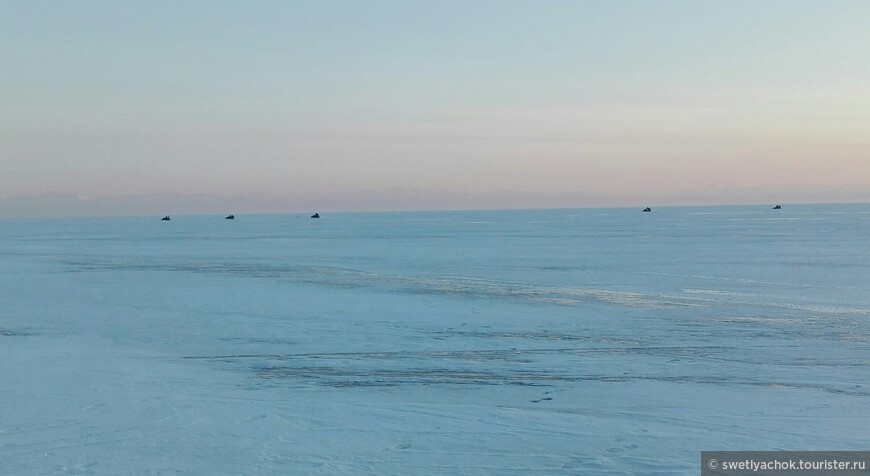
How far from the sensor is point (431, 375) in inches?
436

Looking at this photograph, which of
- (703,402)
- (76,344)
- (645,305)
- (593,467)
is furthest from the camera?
(645,305)

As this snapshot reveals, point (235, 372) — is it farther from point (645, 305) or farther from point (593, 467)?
point (645, 305)

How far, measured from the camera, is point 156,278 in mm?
26750

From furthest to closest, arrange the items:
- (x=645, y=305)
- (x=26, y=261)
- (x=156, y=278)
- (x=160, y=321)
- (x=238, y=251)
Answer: (x=238, y=251)
(x=26, y=261)
(x=156, y=278)
(x=645, y=305)
(x=160, y=321)

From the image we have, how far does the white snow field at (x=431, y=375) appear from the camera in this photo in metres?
7.64

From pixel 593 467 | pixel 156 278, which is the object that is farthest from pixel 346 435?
pixel 156 278

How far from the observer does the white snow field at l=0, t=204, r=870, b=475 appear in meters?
7.64

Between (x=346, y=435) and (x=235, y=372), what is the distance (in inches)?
146

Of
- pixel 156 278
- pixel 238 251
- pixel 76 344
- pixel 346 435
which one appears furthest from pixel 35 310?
pixel 238 251

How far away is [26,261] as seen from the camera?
36875mm

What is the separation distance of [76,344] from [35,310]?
5.52m

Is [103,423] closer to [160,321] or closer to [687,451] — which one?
[687,451]

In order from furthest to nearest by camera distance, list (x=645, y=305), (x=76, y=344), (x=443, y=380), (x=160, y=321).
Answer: (x=645, y=305)
(x=160, y=321)
(x=76, y=344)
(x=443, y=380)

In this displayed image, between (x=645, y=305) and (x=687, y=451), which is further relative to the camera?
(x=645, y=305)
